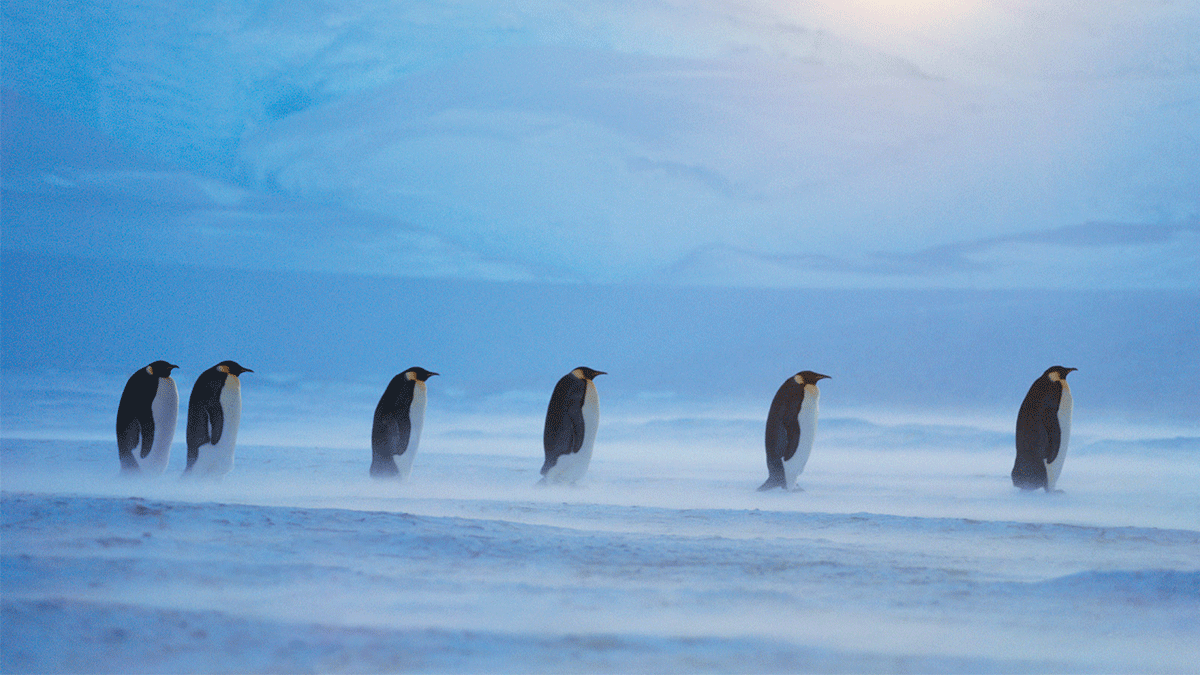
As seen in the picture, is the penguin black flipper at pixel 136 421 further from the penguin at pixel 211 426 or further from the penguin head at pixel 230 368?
the penguin head at pixel 230 368

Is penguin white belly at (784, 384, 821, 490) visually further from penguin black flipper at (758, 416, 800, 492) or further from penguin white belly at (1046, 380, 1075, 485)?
penguin white belly at (1046, 380, 1075, 485)

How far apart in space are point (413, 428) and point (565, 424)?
2.95 feet

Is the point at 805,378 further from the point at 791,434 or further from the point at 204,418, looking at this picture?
the point at 204,418

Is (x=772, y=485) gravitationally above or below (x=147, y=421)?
below

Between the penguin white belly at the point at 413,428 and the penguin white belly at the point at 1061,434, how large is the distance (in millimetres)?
3743

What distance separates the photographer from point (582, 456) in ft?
18.3

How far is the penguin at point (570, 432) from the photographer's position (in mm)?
5535

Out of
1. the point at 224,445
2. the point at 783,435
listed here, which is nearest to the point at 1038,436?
the point at 783,435

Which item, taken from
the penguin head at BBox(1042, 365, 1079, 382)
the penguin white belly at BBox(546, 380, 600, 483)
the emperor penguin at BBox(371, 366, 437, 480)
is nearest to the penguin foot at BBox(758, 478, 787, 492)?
the penguin white belly at BBox(546, 380, 600, 483)

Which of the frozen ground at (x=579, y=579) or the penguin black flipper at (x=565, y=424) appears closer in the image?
the frozen ground at (x=579, y=579)

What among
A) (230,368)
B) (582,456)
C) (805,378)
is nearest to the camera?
(230,368)

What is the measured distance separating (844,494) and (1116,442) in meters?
4.66

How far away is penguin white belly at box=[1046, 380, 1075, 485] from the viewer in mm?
5520

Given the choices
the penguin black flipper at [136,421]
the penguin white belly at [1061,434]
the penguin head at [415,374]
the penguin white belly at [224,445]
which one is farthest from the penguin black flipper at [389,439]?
the penguin white belly at [1061,434]
